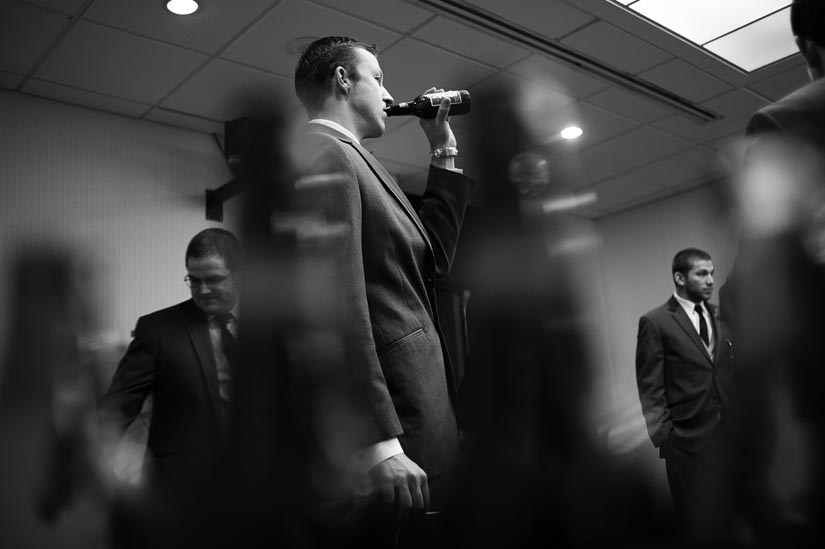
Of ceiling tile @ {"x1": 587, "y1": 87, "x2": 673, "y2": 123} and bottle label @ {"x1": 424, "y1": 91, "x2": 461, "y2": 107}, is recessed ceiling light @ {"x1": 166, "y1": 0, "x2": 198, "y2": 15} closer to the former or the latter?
bottle label @ {"x1": 424, "y1": 91, "x2": 461, "y2": 107}

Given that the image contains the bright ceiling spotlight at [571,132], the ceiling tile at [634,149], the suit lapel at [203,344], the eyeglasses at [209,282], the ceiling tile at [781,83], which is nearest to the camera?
the suit lapel at [203,344]

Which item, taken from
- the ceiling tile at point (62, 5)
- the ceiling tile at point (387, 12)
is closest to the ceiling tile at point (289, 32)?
the ceiling tile at point (387, 12)

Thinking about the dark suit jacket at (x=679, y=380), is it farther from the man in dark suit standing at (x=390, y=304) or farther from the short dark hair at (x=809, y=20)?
the short dark hair at (x=809, y=20)

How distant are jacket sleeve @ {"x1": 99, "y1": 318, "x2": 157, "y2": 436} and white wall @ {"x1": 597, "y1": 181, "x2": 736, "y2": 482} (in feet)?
15.1

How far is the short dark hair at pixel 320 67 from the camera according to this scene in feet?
4.23

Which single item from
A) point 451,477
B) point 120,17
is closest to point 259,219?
point 451,477

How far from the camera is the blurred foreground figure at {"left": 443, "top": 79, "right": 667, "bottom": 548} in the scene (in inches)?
57.8

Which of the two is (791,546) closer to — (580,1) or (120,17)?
(580,1)

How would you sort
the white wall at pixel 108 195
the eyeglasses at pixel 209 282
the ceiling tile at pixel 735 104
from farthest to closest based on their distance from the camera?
1. the ceiling tile at pixel 735 104
2. the white wall at pixel 108 195
3. the eyeglasses at pixel 209 282

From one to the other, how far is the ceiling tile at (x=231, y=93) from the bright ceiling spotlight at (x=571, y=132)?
181 cm

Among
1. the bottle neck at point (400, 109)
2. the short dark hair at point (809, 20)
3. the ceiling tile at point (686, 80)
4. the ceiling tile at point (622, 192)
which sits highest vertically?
the ceiling tile at point (686, 80)

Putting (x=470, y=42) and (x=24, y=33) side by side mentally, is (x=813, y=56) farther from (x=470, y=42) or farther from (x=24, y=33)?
(x=24, y=33)

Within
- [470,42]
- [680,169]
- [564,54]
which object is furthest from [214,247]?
[680,169]

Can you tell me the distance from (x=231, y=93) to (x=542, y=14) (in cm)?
165
